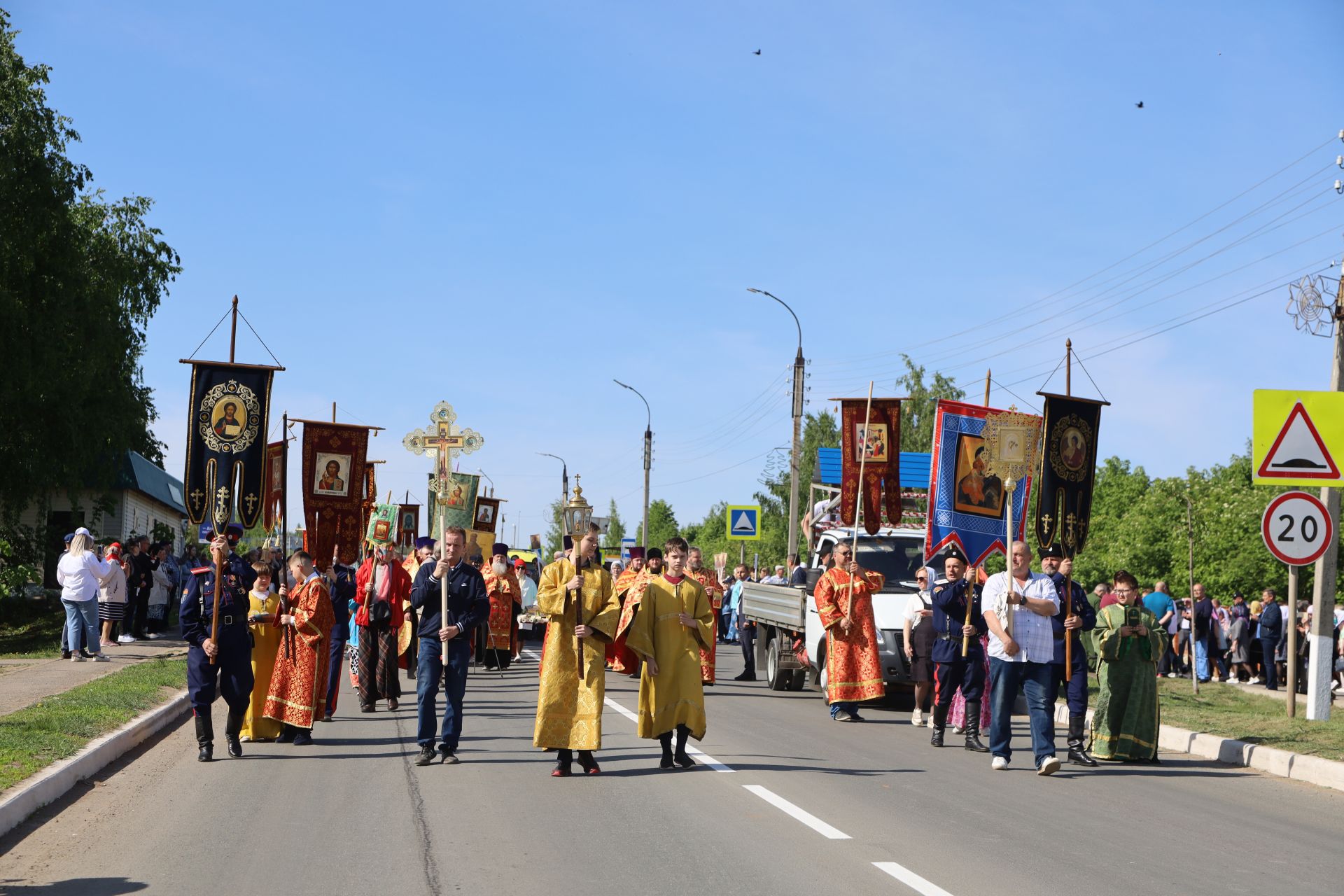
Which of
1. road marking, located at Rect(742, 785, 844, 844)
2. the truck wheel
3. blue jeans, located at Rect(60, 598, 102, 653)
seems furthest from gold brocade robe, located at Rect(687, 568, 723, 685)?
blue jeans, located at Rect(60, 598, 102, 653)

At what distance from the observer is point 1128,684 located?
526 inches

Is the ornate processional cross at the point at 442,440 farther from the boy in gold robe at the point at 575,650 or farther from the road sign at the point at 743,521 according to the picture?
the road sign at the point at 743,521

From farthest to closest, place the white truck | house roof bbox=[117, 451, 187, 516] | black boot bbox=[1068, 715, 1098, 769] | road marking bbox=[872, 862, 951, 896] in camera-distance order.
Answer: house roof bbox=[117, 451, 187, 516]
the white truck
black boot bbox=[1068, 715, 1098, 769]
road marking bbox=[872, 862, 951, 896]

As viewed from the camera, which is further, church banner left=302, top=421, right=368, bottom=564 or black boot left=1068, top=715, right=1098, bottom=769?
church banner left=302, top=421, right=368, bottom=564

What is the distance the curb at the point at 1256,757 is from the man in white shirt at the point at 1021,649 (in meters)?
1.91

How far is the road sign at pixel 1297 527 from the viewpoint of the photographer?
1412 cm

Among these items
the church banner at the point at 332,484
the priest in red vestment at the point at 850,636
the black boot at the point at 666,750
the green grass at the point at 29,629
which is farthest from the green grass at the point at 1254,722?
the green grass at the point at 29,629

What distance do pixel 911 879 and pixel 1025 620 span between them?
17.4 feet

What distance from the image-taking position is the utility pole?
16.1m

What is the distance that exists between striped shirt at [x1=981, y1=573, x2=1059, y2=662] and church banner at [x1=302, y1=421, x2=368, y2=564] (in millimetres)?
16619

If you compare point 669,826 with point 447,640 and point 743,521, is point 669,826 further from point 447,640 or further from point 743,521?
point 743,521

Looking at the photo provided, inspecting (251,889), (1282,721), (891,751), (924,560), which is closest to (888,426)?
(924,560)

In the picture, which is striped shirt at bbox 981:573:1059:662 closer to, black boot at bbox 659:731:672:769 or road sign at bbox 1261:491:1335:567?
black boot at bbox 659:731:672:769

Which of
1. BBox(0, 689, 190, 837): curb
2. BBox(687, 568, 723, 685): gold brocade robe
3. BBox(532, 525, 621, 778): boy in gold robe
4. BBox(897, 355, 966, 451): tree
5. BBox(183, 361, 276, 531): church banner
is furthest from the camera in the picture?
BBox(897, 355, 966, 451): tree
